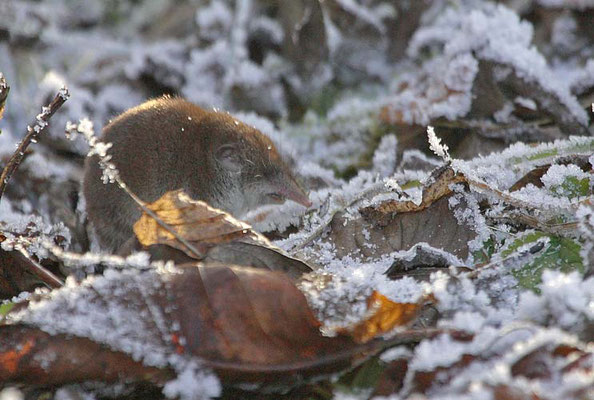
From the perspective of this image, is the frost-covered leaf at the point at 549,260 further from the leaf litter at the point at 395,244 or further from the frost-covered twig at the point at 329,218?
the frost-covered twig at the point at 329,218

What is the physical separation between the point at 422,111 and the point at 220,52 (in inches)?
67.9

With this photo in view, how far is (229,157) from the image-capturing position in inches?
130

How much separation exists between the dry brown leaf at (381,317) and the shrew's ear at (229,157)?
1649 millimetres

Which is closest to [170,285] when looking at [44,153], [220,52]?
[44,153]

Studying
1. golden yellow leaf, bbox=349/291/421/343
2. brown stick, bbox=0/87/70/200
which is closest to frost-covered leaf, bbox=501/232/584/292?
golden yellow leaf, bbox=349/291/421/343

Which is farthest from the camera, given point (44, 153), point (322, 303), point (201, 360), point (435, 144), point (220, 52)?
point (220, 52)

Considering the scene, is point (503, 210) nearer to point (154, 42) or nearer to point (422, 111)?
point (422, 111)

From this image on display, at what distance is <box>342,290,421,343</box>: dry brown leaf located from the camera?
1.68m

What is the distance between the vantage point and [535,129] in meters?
3.48

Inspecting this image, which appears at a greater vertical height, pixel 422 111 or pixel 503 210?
pixel 422 111

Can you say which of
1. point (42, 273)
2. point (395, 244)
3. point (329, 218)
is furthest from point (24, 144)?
point (395, 244)

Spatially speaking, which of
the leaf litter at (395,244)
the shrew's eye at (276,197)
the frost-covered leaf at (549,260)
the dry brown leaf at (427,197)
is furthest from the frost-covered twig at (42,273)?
the shrew's eye at (276,197)

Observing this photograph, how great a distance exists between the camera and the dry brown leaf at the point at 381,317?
168 centimetres

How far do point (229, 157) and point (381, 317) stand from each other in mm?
1720
